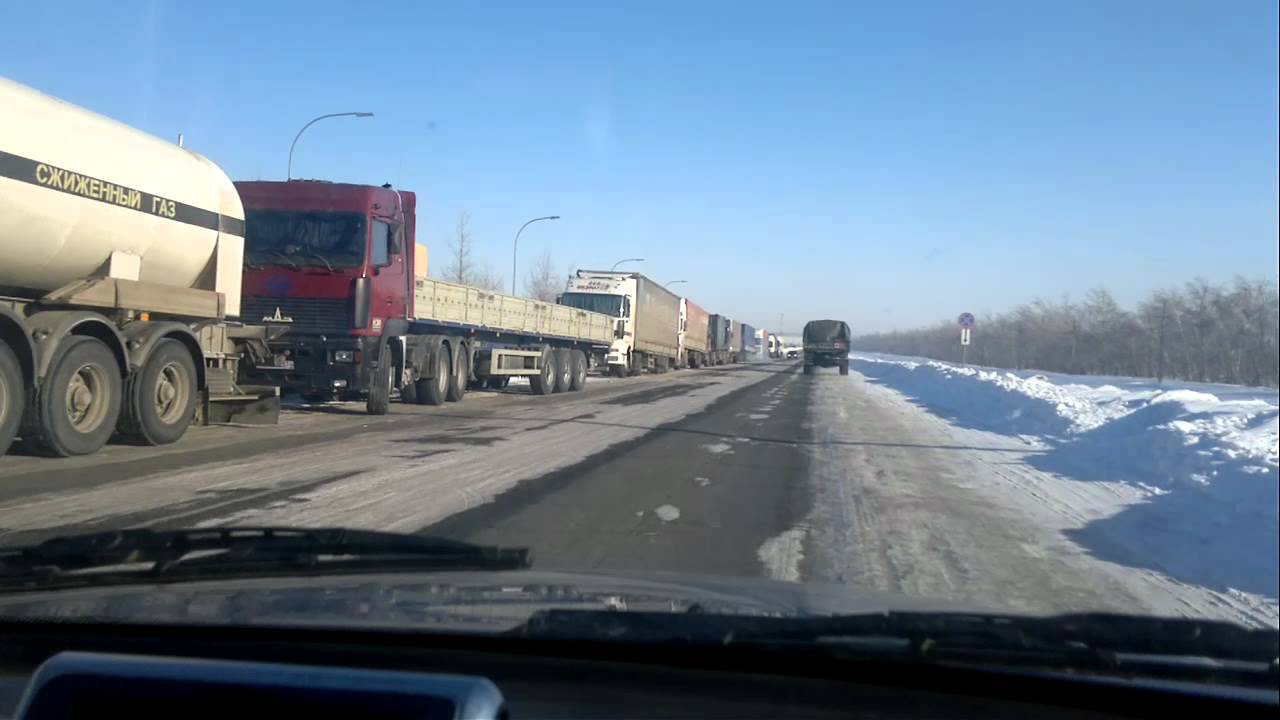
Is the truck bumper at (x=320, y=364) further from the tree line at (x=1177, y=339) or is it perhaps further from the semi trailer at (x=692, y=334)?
the semi trailer at (x=692, y=334)

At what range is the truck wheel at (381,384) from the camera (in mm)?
16297

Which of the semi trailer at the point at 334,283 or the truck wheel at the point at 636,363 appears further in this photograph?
the truck wheel at the point at 636,363

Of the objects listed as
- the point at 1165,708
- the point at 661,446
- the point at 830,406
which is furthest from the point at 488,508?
the point at 830,406

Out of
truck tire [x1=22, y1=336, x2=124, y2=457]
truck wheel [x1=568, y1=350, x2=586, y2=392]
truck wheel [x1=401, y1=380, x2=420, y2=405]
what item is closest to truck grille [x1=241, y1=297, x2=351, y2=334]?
truck wheel [x1=401, y1=380, x2=420, y2=405]

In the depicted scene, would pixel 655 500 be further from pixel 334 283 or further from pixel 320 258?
pixel 320 258

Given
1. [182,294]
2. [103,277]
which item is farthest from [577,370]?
[103,277]

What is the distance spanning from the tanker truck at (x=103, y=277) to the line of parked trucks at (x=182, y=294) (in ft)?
0.07

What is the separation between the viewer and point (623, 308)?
1478 inches

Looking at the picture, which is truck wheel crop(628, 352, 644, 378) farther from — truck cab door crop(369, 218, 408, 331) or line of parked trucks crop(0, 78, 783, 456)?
truck cab door crop(369, 218, 408, 331)

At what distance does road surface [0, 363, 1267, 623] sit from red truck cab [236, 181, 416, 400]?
1005mm

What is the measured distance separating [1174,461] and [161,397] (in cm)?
1176

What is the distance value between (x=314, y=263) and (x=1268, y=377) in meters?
13.7

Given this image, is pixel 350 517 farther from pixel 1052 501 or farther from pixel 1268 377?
pixel 1268 377

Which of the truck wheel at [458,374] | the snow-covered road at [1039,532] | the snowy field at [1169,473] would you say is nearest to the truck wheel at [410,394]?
the truck wheel at [458,374]
